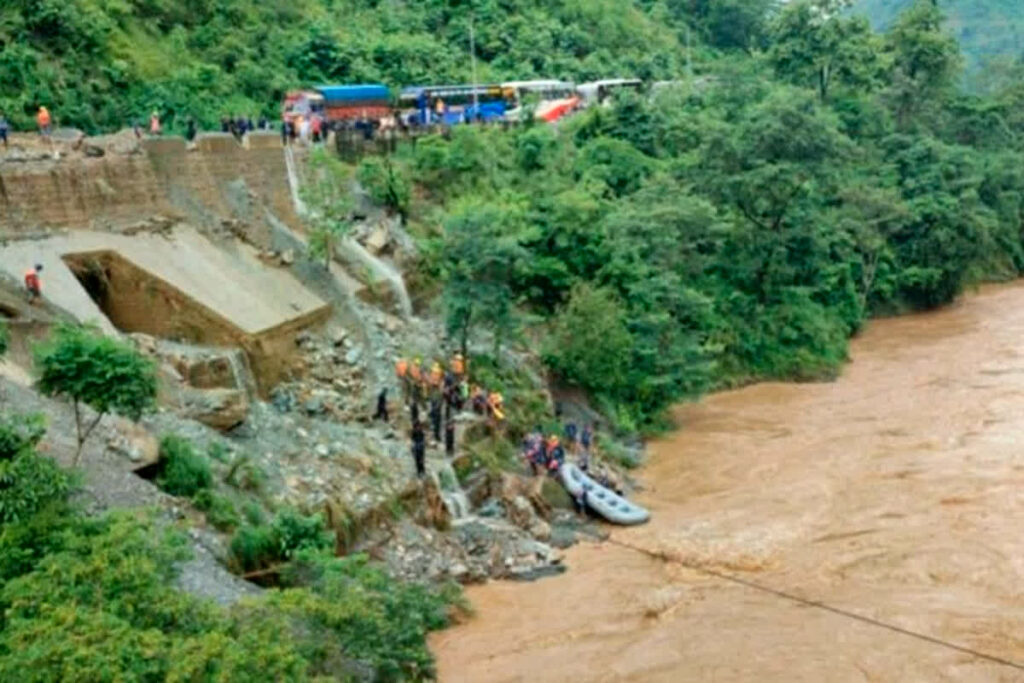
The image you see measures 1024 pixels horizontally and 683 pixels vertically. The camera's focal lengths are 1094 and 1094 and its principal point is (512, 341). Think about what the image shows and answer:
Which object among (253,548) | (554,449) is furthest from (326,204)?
(253,548)

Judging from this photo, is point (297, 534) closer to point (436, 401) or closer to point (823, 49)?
point (436, 401)

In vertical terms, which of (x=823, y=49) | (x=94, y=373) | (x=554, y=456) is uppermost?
(x=823, y=49)

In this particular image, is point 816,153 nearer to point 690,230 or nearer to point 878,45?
point 690,230

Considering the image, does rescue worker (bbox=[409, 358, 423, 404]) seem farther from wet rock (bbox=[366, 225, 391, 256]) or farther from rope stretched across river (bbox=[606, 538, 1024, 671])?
wet rock (bbox=[366, 225, 391, 256])

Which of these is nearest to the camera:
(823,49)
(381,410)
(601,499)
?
(381,410)

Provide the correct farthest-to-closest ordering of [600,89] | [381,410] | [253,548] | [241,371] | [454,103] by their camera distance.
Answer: [600,89], [454,103], [381,410], [241,371], [253,548]

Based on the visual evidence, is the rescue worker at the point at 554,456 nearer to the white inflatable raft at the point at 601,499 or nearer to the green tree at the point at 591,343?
the white inflatable raft at the point at 601,499
